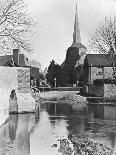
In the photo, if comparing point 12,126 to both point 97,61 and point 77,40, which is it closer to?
point 97,61

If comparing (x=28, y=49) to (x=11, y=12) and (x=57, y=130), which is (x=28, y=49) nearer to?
(x=11, y=12)

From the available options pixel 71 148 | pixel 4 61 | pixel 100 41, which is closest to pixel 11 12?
pixel 71 148

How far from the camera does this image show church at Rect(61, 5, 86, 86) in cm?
9738

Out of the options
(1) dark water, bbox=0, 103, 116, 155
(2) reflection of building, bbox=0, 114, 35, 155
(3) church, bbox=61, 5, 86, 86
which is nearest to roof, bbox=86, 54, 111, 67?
(3) church, bbox=61, 5, 86, 86

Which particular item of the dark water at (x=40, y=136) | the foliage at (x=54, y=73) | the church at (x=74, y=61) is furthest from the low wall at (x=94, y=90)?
the dark water at (x=40, y=136)

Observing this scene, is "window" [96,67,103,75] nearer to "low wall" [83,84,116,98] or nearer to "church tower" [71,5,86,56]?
"low wall" [83,84,116,98]

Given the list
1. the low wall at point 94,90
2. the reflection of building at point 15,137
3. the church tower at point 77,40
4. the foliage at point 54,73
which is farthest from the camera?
the church tower at point 77,40

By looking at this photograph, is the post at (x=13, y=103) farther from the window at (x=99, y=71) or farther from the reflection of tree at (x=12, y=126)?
the window at (x=99, y=71)

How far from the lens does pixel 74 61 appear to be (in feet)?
372

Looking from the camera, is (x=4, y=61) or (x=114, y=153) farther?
(x=4, y=61)

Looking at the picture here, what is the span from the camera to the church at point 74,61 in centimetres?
9738

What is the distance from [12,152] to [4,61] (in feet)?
270

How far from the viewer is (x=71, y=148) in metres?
14.5

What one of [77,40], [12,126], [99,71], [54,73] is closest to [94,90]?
[99,71]
